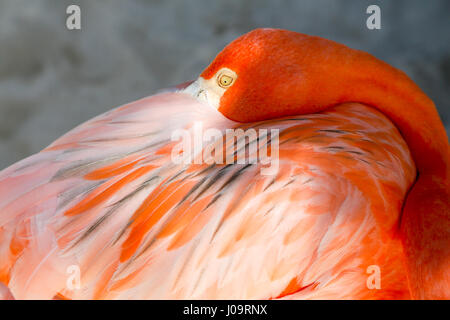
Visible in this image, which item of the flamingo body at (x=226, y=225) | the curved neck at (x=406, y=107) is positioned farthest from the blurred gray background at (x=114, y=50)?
the flamingo body at (x=226, y=225)

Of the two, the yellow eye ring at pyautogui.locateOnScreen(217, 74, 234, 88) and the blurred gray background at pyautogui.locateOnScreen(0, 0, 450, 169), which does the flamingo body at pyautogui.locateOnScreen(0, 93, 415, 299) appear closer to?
the yellow eye ring at pyautogui.locateOnScreen(217, 74, 234, 88)

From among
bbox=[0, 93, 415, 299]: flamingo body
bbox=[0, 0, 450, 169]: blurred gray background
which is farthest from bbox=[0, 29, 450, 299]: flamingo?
bbox=[0, 0, 450, 169]: blurred gray background

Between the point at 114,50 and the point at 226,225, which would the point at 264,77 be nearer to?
the point at 226,225

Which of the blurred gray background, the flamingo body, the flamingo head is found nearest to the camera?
the flamingo body

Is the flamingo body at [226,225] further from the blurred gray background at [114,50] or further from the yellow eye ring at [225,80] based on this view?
the blurred gray background at [114,50]

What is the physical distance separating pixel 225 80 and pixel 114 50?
3.36ft

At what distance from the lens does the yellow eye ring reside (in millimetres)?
819

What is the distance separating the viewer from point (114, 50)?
172 cm

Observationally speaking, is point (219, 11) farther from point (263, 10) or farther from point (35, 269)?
point (35, 269)

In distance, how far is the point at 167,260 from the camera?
603 millimetres

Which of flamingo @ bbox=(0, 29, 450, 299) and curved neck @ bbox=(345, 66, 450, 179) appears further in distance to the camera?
curved neck @ bbox=(345, 66, 450, 179)

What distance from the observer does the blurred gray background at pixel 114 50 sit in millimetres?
1662

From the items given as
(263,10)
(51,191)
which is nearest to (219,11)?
(263,10)
